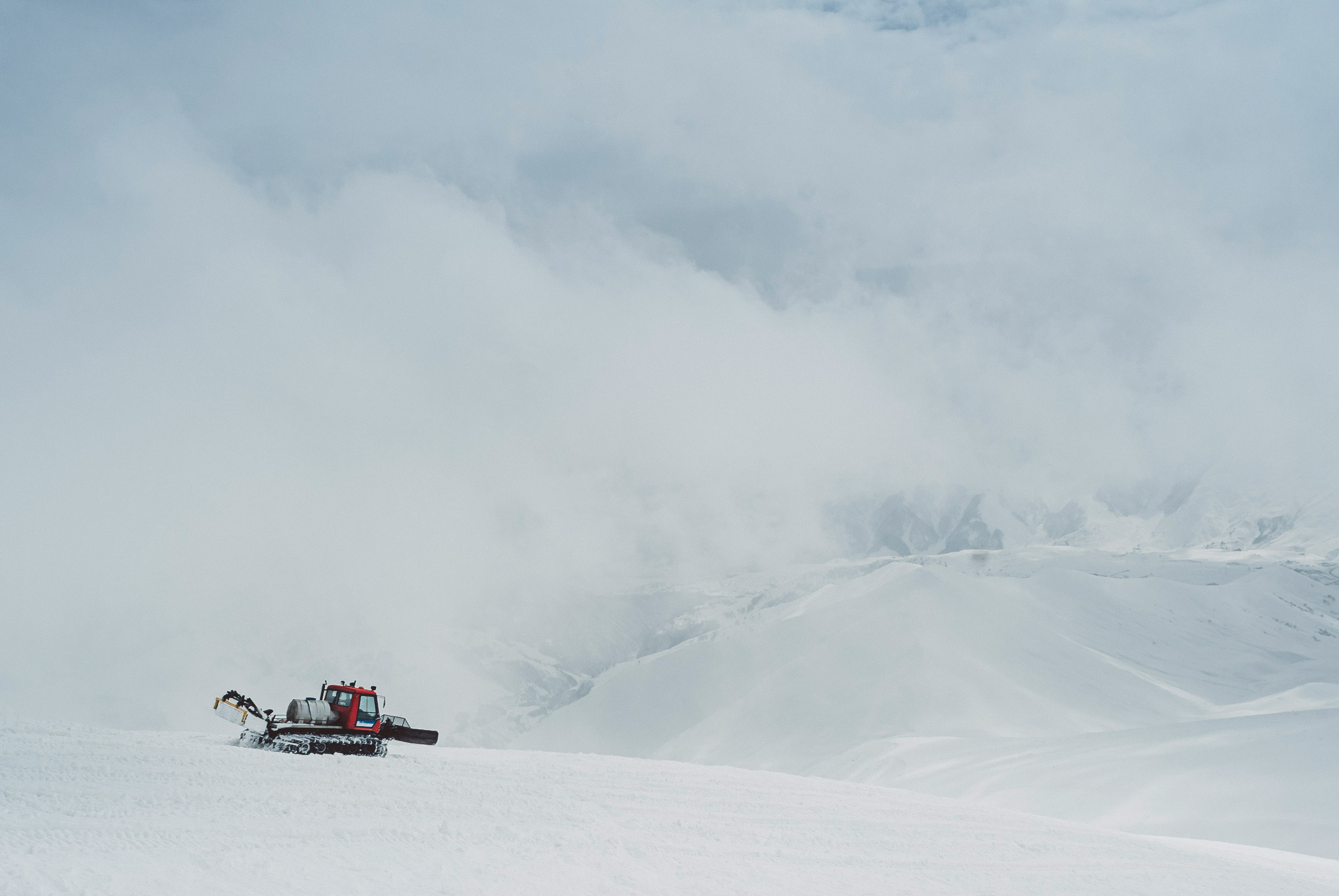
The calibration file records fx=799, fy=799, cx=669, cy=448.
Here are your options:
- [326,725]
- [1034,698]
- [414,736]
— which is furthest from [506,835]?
[1034,698]

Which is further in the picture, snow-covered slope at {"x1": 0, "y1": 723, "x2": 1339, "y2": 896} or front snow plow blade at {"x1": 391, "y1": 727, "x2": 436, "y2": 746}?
front snow plow blade at {"x1": 391, "y1": 727, "x2": 436, "y2": 746}

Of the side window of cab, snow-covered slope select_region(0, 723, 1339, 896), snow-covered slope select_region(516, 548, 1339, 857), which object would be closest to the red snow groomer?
the side window of cab

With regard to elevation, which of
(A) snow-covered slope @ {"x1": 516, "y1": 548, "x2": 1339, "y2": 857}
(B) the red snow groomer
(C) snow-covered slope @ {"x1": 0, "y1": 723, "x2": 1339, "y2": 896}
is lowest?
(C) snow-covered slope @ {"x1": 0, "y1": 723, "x2": 1339, "y2": 896}

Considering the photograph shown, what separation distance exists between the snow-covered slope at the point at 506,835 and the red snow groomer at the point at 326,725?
75 cm

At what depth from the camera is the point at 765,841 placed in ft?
50.0

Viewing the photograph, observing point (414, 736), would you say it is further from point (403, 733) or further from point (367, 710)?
point (367, 710)

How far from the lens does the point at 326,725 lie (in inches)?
822

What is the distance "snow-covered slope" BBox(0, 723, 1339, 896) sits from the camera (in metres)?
10.7

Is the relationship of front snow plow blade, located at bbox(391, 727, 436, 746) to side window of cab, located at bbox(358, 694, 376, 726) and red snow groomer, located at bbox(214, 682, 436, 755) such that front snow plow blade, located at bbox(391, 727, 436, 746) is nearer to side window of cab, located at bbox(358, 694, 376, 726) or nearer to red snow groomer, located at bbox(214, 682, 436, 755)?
red snow groomer, located at bbox(214, 682, 436, 755)

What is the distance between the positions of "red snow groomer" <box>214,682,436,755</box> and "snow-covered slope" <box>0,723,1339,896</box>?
2.47 ft

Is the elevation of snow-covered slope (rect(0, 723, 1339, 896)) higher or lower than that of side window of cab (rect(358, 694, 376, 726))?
lower

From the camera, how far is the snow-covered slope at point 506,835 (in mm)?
10664

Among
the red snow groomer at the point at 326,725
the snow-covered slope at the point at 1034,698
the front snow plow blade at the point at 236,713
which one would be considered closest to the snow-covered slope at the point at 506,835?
the front snow plow blade at the point at 236,713

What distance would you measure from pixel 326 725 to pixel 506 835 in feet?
31.4
